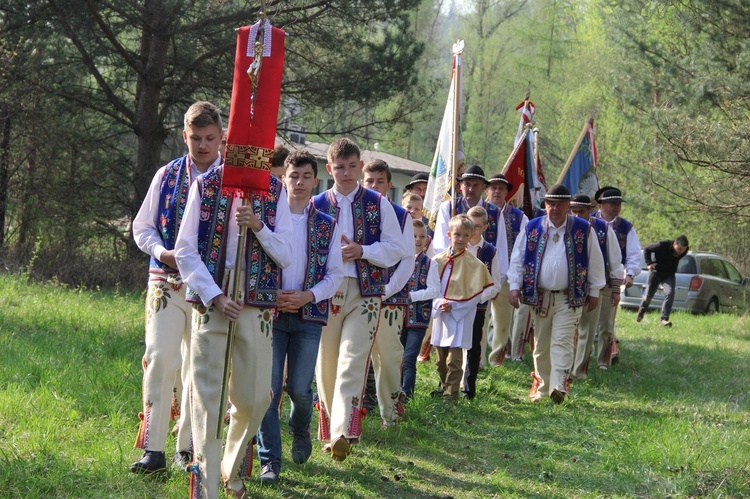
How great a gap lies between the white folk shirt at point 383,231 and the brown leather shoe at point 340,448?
3.69 ft

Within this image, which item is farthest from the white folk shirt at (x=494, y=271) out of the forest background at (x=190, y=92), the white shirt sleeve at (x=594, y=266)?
the forest background at (x=190, y=92)

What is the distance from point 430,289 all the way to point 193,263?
365 cm

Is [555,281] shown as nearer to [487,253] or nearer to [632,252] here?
[487,253]

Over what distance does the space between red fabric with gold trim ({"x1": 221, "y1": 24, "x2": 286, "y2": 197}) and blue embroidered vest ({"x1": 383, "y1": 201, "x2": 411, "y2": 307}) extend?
2147 mm

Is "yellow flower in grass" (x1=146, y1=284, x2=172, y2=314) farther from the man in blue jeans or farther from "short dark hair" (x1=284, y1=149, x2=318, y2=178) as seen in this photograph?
"short dark hair" (x1=284, y1=149, x2=318, y2=178)

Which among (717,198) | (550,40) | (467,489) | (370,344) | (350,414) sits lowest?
(467,489)

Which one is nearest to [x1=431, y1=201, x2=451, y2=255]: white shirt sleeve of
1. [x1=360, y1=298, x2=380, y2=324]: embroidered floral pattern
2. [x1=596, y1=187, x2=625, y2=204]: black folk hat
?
[x1=360, y1=298, x2=380, y2=324]: embroidered floral pattern

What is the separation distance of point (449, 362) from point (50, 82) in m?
9.41

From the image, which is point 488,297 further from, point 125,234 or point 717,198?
point 125,234

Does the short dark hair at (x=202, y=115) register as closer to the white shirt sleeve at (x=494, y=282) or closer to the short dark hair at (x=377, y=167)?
the short dark hair at (x=377, y=167)

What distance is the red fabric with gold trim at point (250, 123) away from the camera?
4680mm

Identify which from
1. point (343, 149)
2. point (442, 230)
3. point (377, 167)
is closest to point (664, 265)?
point (442, 230)

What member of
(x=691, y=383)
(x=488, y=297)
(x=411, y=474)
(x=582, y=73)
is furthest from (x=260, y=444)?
(x=582, y=73)

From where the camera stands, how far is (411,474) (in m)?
6.25
